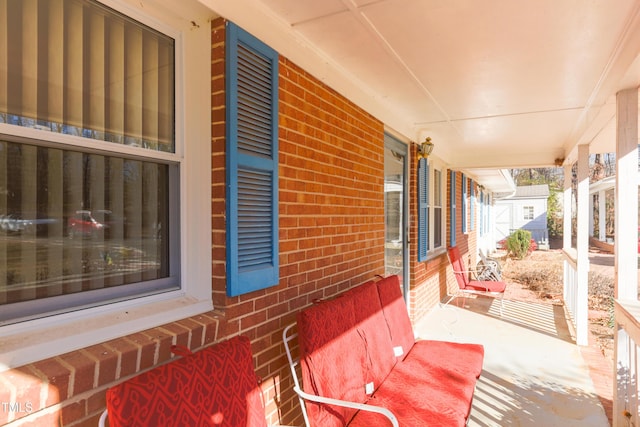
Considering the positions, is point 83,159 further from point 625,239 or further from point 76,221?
Answer: point 625,239

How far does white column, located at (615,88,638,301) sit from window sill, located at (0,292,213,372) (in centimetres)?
294

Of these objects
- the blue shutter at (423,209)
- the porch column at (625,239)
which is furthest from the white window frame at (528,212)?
the porch column at (625,239)

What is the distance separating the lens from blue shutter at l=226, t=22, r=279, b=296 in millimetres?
1870

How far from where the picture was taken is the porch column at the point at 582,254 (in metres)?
4.52

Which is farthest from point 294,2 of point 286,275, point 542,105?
point 542,105

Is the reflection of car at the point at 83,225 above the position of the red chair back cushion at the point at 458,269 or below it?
above

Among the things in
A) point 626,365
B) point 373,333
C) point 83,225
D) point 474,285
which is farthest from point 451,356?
point 474,285

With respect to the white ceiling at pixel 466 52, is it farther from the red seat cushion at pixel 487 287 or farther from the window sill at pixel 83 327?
the red seat cushion at pixel 487 287

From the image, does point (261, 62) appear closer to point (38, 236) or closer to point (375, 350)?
point (38, 236)

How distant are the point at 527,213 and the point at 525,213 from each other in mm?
107

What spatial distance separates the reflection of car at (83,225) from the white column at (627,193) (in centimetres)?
330

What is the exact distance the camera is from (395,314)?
10.4 feet

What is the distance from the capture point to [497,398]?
3.29m

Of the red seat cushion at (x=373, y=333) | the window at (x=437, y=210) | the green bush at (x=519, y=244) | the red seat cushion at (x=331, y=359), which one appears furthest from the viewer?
the green bush at (x=519, y=244)
